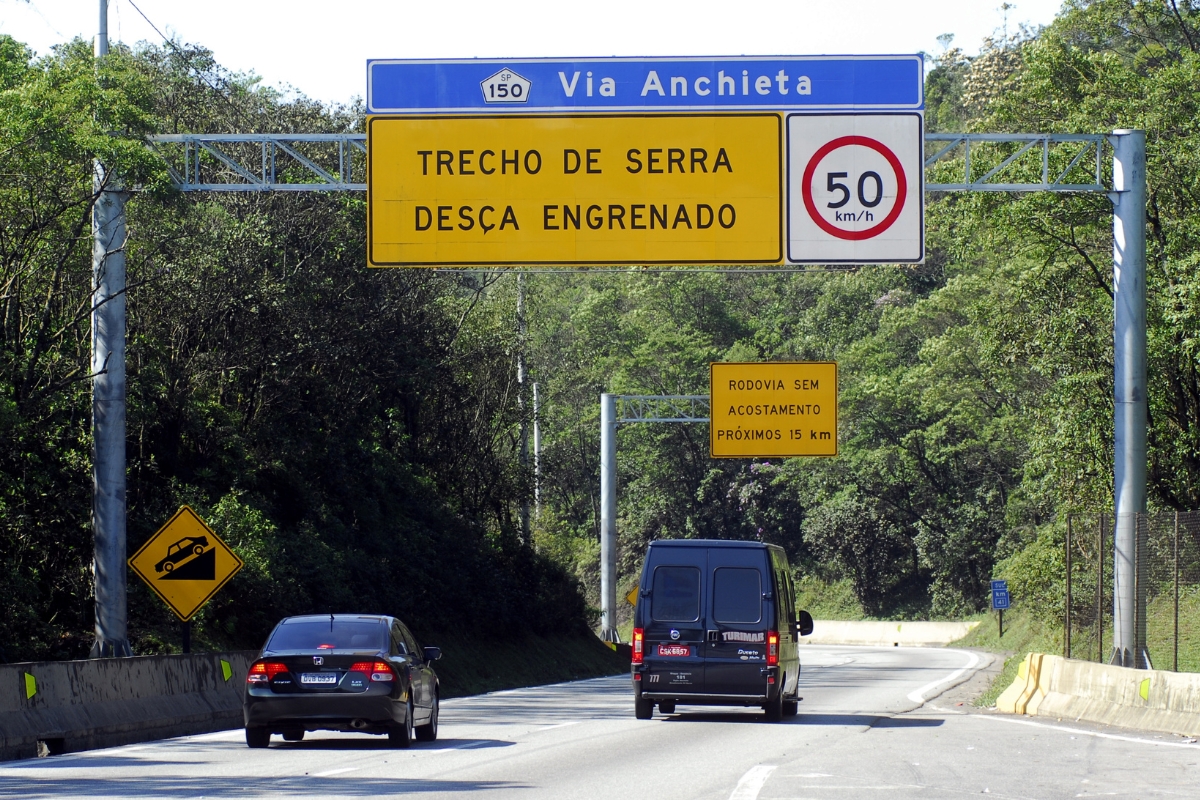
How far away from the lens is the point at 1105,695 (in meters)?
19.1

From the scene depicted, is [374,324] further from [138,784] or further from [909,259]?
[138,784]

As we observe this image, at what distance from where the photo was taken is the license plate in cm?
1573

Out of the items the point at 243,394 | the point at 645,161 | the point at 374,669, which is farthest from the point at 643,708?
the point at 243,394

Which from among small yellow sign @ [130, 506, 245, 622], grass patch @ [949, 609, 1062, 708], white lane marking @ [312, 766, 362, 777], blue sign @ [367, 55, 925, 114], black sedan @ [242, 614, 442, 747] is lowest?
grass patch @ [949, 609, 1062, 708]

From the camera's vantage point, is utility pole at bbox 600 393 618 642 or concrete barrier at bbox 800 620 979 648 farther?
concrete barrier at bbox 800 620 979 648

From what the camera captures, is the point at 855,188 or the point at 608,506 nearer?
the point at 855,188

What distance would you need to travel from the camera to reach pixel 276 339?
111ft

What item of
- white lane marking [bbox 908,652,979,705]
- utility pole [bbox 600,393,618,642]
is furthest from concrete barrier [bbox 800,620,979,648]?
utility pole [bbox 600,393,618,642]

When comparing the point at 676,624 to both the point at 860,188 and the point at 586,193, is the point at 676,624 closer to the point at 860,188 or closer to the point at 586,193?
the point at 586,193

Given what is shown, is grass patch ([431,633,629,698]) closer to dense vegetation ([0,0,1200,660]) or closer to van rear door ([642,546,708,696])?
dense vegetation ([0,0,1200,660])

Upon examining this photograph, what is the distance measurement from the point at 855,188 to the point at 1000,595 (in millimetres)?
43872

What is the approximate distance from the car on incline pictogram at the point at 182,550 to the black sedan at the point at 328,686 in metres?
5.33

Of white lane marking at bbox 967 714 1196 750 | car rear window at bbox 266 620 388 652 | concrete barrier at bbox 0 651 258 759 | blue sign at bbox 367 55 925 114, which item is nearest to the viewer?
concrete barrier at bbox 0 651 258 759

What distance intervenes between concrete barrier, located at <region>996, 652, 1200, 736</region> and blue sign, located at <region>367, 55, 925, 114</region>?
735 centimetres
